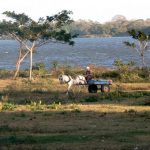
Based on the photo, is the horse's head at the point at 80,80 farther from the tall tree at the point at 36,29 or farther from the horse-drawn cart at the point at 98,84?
the tall tree at the point at 36,29

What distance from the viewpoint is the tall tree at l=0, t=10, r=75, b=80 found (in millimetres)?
40844

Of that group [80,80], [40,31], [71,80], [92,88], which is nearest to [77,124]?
[71,80]

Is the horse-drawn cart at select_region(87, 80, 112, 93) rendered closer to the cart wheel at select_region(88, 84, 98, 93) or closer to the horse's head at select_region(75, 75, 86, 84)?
the cart wheel at select_region(88, 84, 98, 93)

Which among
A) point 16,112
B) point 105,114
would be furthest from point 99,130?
point 16,112

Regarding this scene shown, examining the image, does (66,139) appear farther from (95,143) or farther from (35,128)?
(35,128)

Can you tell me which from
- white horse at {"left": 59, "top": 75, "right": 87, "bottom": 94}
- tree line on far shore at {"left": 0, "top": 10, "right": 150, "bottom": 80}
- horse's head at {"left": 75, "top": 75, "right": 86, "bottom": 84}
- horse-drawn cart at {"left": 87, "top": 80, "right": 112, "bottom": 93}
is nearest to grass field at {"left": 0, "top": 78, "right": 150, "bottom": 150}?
white horse at {"left": 59, "top": 75, "right": 87, "bottom": 94}

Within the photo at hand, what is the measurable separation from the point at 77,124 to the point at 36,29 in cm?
2617

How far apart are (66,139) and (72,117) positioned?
5174 millimetres

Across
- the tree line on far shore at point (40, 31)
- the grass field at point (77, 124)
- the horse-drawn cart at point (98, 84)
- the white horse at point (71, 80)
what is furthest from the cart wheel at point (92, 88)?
the tree line on far shore at point (40, 31)

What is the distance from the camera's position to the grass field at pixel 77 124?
38.4 ft

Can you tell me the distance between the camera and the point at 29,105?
70.0ft

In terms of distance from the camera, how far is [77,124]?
50.8ft

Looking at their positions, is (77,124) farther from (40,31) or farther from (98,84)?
(40,31)

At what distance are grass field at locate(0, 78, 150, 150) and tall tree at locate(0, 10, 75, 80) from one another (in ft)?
46.9
